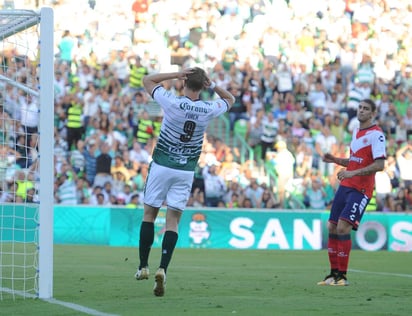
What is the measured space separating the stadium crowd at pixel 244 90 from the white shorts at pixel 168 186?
13.0m

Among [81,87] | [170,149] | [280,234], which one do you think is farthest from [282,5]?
[170,149]

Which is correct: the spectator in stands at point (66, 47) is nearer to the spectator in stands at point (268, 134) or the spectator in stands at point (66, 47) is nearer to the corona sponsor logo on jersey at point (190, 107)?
the spectator in stands at point (268, 134)

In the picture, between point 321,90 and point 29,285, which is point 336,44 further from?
point 29,285

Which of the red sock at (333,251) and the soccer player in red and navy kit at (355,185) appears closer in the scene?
the soccer player in red and navy kit at (355,185)

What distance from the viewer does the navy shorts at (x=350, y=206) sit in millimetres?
12922

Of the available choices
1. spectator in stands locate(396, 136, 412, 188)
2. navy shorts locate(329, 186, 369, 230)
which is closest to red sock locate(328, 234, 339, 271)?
navy shorts locate(329, 186, 369, 230)

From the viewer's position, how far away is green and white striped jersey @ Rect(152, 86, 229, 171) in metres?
10.9

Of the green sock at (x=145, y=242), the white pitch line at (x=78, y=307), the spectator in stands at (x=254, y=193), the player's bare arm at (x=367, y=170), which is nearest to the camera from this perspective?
the white pitch line at (x=78, y=307)

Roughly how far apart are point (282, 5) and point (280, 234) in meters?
9.58

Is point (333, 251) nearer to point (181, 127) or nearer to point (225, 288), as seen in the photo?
point (225, 288)

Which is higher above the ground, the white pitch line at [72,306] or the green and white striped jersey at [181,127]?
the green and white striped jersey at [181,127]

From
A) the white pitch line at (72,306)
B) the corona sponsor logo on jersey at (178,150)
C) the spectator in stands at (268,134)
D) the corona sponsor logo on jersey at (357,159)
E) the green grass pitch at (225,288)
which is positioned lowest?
the green grass pitch at (225,288)

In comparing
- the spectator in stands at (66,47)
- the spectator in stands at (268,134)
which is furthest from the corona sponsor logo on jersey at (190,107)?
the spectator in stands at (66,47)

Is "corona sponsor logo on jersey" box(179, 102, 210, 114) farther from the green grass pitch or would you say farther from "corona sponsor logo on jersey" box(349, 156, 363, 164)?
"corona sponsor logo on jersey" box(349, 156, 363, 164)
